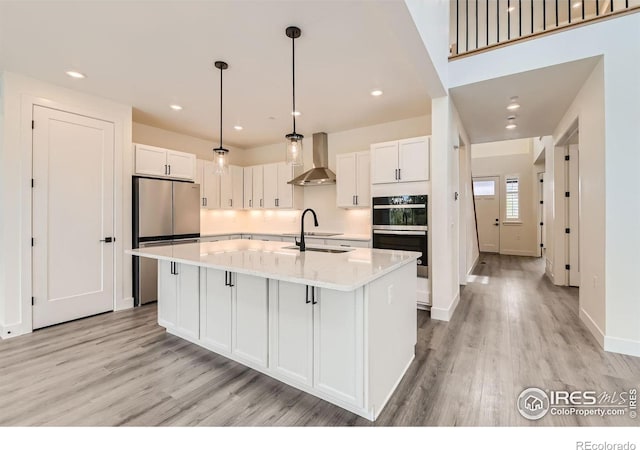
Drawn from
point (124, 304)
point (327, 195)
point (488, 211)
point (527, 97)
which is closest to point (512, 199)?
point (488, 211)

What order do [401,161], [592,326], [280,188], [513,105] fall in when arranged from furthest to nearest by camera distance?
[280,188] → [401,161] → [513,105] → [592,326]

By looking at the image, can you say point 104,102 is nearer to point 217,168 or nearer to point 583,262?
point 217,168

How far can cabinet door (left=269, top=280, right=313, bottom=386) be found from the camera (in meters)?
1.97

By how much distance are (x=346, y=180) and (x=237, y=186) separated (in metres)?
2.47

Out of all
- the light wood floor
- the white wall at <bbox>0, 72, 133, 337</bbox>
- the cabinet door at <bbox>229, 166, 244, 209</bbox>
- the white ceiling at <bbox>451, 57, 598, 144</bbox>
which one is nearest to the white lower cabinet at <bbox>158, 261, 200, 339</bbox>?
the light wood floor

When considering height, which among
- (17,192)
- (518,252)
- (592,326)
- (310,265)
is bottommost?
(592,326)

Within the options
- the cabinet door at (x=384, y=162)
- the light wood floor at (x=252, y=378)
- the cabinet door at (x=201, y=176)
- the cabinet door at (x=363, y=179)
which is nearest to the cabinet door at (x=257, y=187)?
the cabinet door at (x=201, y=176)

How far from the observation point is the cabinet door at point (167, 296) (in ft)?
9.65

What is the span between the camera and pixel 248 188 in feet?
20.4

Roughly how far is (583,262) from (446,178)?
1.79m

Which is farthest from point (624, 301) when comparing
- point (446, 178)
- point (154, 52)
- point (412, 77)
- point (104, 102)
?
point (104, 102)

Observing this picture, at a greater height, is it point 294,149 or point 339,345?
point 294,149

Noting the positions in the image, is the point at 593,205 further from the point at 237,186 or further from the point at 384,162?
the point at 237,186
